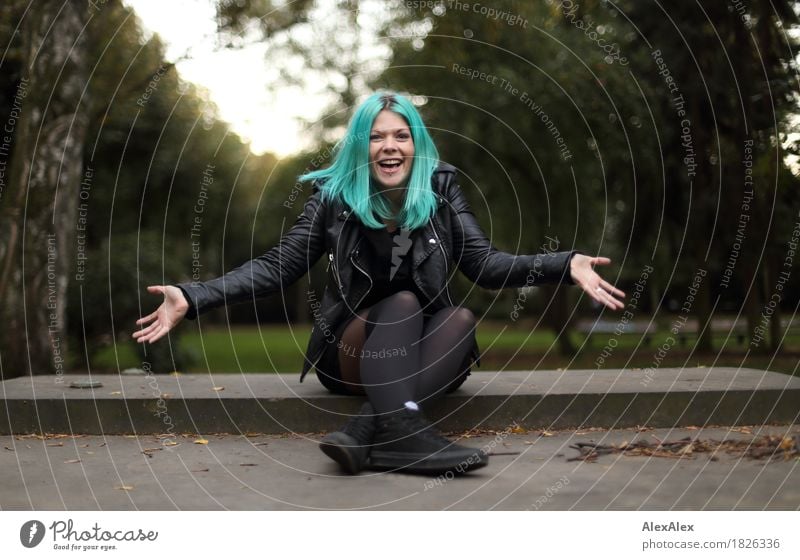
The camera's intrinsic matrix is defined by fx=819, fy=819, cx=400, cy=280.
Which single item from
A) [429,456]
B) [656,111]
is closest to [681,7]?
[656,111]

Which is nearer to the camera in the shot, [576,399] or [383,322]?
[383,322]

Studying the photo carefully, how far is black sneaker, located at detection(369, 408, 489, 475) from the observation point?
10.6 feet

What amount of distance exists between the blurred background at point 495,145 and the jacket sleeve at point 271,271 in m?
1.58

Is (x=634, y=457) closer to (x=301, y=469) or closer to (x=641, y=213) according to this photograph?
(x=301, y=469)

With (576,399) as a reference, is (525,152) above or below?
above

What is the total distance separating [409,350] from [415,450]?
47cm

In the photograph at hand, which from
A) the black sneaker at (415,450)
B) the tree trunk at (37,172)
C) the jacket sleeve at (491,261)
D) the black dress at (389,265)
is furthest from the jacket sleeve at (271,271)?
the tree trunk at (37,172)

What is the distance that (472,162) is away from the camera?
45.0ft

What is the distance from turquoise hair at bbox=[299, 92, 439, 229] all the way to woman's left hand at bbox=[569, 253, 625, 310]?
855 mm

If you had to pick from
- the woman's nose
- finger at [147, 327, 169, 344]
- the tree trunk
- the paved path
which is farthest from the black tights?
the tree trunk

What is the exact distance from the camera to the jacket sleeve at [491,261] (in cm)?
343

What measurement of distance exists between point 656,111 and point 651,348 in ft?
19.7

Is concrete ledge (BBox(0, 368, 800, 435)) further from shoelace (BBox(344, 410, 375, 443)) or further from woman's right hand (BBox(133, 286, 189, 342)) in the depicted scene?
woman's right hand (BBox(133, 286, 189, 342))

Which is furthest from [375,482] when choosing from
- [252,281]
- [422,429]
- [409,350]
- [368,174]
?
[368,174]
